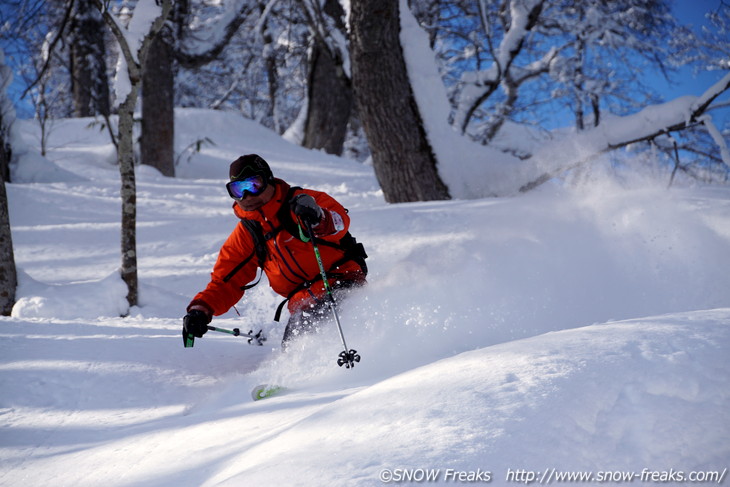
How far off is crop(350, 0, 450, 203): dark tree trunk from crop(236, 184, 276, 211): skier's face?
3.30 m

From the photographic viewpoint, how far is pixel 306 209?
2.97m

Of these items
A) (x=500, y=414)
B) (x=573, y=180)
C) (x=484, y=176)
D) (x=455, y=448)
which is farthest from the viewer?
(x=484, y=176)

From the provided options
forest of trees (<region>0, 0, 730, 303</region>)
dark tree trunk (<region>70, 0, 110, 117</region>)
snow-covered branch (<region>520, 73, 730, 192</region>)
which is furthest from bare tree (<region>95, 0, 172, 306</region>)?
dark tree trunk (<region>70, 0, 110, 117</region>)

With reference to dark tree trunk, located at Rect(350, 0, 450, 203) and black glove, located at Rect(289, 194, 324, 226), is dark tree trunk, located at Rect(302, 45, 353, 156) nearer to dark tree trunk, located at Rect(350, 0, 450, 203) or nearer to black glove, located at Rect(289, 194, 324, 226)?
dark tree trunk, located at Rect(350, 0, 450, 203)

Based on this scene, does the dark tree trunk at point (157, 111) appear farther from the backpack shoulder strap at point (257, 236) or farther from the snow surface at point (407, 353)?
the backpack shoulder strap at point (257, 236)

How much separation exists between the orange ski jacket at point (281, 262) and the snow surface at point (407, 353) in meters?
0.25

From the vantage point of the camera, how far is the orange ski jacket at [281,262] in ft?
10.9

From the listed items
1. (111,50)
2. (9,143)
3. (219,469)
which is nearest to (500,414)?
(219,469)

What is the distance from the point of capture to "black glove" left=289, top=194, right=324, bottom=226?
9.74 ft

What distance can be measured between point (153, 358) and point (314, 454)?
92.5 inches

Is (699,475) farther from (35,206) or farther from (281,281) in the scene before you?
(35,206)

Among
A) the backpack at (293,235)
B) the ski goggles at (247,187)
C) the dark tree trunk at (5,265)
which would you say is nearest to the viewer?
the ski goggles at (247,187)

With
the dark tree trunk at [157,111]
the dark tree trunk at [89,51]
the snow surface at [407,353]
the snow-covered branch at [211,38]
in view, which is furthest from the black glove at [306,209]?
the dark tree trunk at [89,51]

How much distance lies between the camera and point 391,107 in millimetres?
6203
